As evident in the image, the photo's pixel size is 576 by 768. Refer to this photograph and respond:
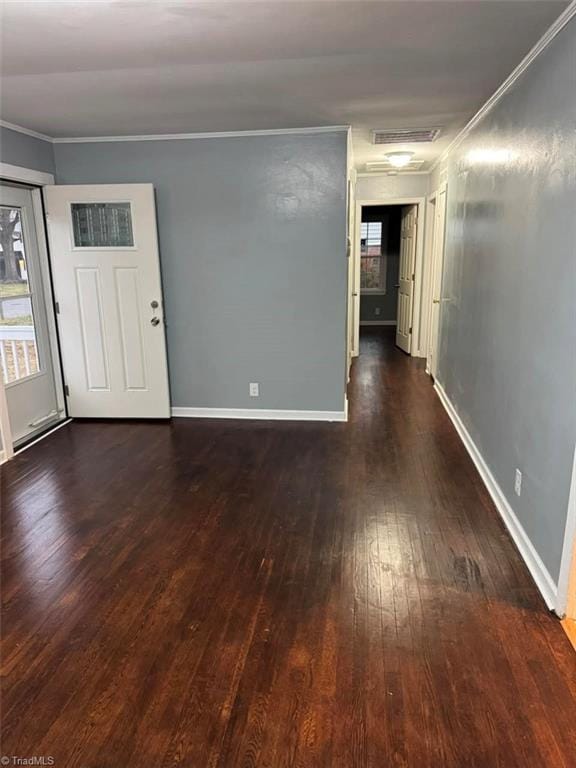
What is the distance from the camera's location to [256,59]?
8.32ft

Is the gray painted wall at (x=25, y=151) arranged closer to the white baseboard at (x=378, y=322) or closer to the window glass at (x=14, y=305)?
the window glass at (x=14, y=305)

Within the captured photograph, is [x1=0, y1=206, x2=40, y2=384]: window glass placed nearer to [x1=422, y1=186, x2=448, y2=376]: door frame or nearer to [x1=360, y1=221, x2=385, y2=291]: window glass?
→ [x1=422, y1=186, x2=448, y2=376]: door frame

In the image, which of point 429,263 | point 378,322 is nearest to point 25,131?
point 429,263

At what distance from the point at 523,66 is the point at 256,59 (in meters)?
1.39

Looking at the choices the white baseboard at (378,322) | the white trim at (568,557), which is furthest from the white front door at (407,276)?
the white trim at (568,557)

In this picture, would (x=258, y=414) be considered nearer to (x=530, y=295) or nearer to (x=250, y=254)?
(x=250, y=254)

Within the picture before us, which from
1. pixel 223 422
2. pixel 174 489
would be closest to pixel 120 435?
pixel 223 422

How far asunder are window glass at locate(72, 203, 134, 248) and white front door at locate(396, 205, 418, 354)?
13.5ft

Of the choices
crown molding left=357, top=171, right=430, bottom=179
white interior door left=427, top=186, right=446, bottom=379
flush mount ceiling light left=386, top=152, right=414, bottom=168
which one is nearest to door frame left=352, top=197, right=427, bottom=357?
crown molding left=357, top=171, right=430, bottom=179

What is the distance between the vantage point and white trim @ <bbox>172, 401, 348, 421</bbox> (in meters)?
4.57

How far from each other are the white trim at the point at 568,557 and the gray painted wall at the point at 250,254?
Result: 2614mm

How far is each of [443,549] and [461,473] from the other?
0.99 meters

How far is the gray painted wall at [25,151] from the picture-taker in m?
3.72

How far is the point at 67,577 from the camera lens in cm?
242
